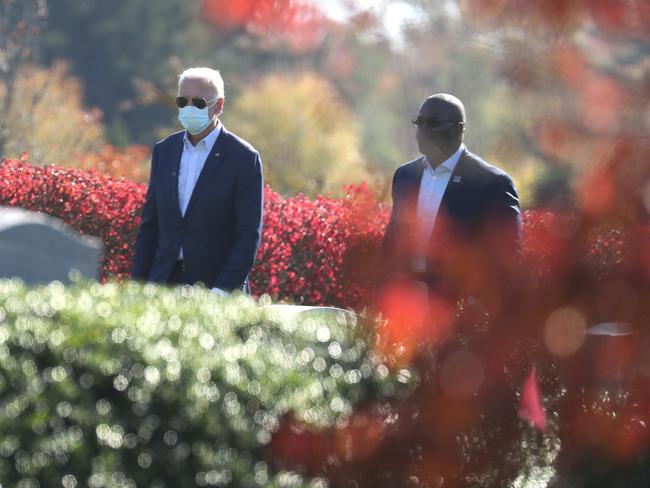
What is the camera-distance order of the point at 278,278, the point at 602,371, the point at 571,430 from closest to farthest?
the point at 602,371 → the point at 571,430 → the point at 278,278

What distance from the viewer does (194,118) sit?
6.09 meters

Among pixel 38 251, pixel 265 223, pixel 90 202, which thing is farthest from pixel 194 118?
pixel 90 202

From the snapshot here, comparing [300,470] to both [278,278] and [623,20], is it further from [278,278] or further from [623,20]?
[278,278]

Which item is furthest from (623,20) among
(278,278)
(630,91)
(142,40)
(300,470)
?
(142,40)

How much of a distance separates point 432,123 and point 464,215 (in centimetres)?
92

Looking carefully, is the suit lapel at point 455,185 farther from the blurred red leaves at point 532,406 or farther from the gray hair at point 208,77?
the gray hair at point 208,77

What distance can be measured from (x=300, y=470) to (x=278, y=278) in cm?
566

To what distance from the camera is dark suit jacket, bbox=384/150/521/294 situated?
10.9 ft

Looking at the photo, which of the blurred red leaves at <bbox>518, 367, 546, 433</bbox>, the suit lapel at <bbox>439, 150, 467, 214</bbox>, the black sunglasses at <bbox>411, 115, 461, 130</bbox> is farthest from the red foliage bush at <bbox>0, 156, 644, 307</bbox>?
the blurred red leaves at <bbox>518, 367, 546, 433</bbox>

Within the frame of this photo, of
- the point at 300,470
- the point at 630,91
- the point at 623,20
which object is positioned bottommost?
the point at 300,470

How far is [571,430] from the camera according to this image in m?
4.50

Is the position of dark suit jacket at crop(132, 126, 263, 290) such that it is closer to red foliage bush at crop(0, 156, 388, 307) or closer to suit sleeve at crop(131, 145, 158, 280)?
suit sleeve at crop(131, 145, 158, 280)

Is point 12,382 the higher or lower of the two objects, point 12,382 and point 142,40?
the lower

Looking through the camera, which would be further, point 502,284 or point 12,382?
point 12,382
